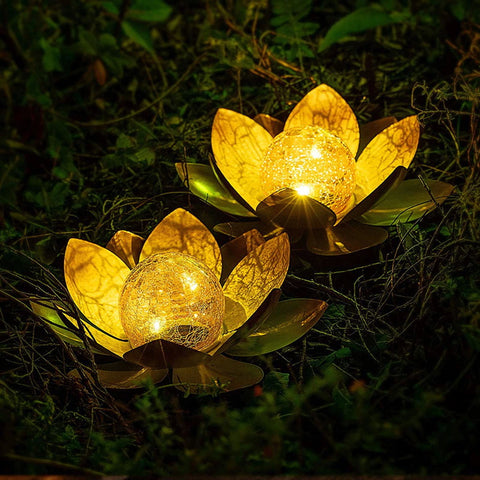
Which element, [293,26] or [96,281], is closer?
[96,281]

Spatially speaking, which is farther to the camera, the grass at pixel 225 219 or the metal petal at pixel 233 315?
the metal petal at pixel 233 315

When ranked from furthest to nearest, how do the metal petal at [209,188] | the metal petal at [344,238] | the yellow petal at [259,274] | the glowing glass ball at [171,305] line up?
1. the metal petal at [209,188]
2. the metal petal at [344,238]
3. the yellow petal at [259,274]
4. the glowing glass ball at [171,305]

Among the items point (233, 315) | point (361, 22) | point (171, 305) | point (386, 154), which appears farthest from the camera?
point (361, 22)

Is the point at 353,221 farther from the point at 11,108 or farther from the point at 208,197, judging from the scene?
the point at 11,108

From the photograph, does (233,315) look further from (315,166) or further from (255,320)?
(315,166)

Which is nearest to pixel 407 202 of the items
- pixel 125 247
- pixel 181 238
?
pixel 181 238

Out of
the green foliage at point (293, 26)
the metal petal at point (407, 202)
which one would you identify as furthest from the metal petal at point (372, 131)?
the green foliage at point (293, 26)

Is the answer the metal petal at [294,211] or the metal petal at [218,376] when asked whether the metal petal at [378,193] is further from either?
the metal petal at [218,376]
